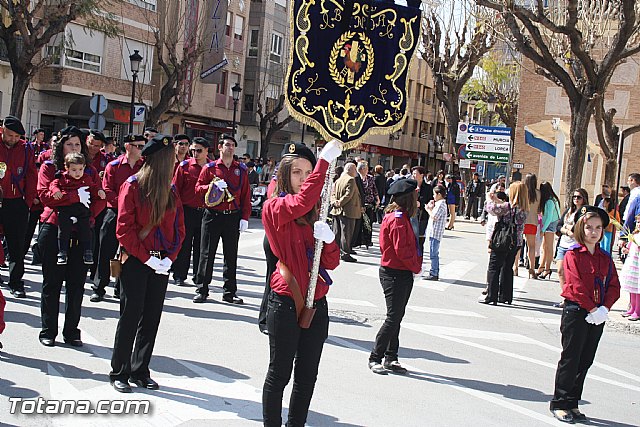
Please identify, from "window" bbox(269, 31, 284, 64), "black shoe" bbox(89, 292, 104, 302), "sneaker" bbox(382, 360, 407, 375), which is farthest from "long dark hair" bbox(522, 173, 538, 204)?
"window" bbox(269, 31, 284, 64)

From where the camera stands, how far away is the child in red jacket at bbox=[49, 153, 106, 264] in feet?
23.0

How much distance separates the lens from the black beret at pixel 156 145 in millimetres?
5848

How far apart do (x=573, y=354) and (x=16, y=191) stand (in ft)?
20.9

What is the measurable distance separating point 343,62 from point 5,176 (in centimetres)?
499

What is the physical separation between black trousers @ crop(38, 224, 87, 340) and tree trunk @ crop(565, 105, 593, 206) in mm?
12187

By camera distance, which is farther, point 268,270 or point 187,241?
point 187,241

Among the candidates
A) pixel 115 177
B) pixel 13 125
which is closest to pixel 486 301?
pixel 115 177

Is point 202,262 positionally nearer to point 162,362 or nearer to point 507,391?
point 162,362

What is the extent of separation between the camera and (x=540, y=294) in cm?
1320

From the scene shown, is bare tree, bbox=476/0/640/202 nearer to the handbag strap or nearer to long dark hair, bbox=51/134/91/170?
long dark hair, bbox=51/134/91/170

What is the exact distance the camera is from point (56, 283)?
22.7 feet

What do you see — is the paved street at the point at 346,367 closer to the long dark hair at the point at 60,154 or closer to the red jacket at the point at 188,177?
the red jacket at the point at 188,177

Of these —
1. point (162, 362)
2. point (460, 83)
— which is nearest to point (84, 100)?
point (460, 83)

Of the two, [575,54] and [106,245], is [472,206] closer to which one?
[575,54]
